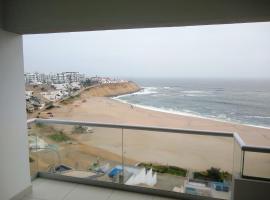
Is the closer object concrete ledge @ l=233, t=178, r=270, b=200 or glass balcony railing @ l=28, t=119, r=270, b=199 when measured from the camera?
concrete ledge @ l=233, t=178, r=270, b=200

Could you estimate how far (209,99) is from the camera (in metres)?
10.6

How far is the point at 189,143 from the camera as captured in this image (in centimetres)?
292

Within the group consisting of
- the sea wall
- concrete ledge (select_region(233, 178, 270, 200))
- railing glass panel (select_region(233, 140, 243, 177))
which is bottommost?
concrete ledge (select_region(233, 178, 270, 200))

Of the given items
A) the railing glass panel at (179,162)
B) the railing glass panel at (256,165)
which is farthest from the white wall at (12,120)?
the railing glass panel at (256,165)

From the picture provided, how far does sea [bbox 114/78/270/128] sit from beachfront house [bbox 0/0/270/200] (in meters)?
2.64

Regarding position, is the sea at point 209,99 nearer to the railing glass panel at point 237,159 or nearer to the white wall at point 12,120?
the white wall at point 12,120

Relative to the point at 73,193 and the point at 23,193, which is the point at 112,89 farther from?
the point at 23,193

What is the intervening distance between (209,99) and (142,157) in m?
8.34

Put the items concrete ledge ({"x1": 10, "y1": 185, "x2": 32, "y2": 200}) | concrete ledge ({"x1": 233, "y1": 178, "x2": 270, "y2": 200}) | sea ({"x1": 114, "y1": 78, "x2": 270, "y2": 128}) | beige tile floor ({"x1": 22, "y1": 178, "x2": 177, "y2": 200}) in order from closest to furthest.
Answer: concrete ledge ({"x1": 233, "y1": 178, "x2": 270, "y2": 200}) < concrete ledge ({"x1": 10, "y1": 185, "x2": 32, "y2": 200}) < beige tile floor ({"x1": 22, "y1": 178, "x2": 177, "y2": 200}) < sea ({"x1": 114, "y1": 78, "x2": 270, "y2": 128})

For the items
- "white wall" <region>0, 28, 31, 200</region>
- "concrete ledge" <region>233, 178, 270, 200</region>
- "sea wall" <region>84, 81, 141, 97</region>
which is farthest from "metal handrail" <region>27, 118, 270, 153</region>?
"sea wall" <region>84, 81, 141, 97</region>

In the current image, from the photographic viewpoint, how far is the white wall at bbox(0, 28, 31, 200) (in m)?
2.42

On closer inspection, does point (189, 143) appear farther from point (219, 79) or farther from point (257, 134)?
point (257, 134)

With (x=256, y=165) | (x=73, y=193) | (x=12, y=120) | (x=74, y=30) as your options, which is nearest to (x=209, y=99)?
(x=256, y=165)

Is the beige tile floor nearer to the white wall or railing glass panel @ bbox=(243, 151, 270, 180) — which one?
the white wall
